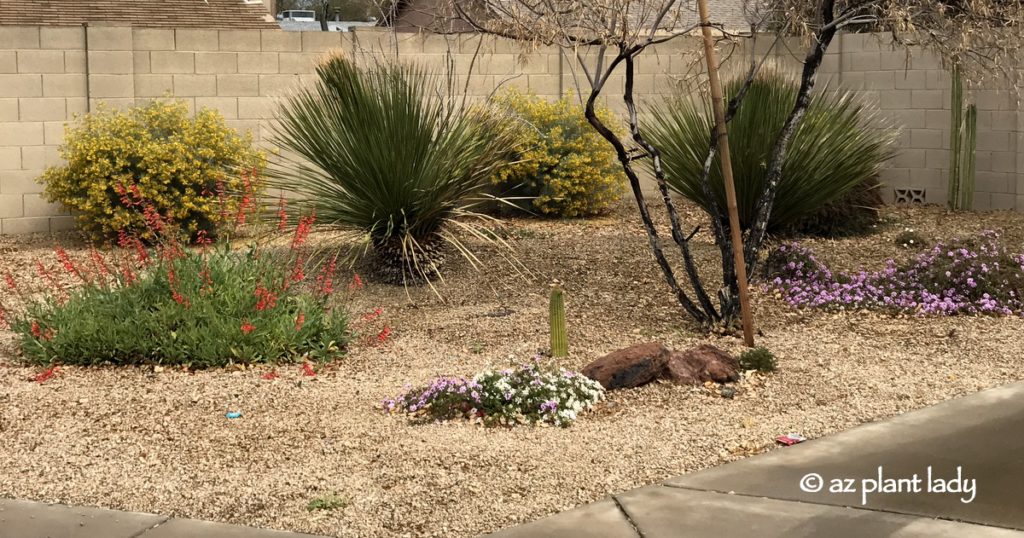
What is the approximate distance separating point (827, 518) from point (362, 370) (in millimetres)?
3246

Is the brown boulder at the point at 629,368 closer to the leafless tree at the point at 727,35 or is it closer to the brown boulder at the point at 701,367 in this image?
the brown boulder at the point at 701,367

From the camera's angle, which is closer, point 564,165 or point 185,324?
point 185,324

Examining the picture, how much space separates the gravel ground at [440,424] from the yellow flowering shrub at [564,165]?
13.0 feet

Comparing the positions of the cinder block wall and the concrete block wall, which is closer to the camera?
the cinder block wall

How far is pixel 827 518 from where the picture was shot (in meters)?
4.48

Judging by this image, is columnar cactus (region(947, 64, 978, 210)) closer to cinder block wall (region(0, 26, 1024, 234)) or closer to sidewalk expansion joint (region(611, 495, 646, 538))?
cinder block wall (region(0, 26, 1024, 234))

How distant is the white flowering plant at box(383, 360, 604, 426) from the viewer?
5.86 m

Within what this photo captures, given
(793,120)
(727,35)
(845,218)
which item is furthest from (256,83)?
(793,120)

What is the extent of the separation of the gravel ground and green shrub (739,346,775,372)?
111 millimetres

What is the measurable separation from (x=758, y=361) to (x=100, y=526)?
3646 mm

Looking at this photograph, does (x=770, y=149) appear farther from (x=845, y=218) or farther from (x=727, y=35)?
(x=727, y=35)

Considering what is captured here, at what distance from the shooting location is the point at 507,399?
5.94 meters

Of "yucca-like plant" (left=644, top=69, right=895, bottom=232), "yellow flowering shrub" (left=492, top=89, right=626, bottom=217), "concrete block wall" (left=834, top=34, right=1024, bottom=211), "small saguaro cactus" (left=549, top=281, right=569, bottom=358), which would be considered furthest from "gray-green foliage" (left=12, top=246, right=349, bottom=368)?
"concrete block wall" (left=834, top=34, right=1024, bottom=211)

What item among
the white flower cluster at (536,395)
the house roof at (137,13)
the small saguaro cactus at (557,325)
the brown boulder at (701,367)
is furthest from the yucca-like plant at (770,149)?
the house roof at (137,13)
